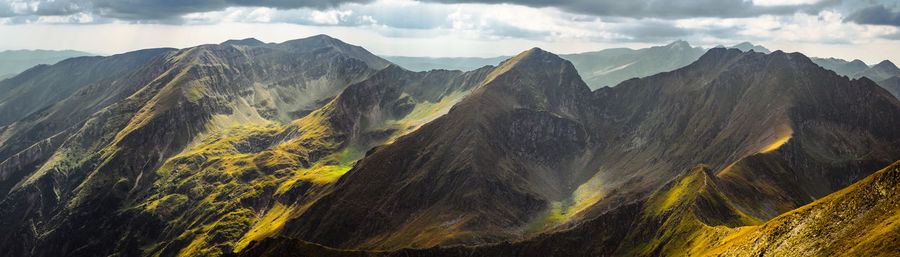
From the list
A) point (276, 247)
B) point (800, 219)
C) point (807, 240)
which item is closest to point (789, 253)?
point (807, 240)

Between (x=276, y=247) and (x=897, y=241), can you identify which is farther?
(x=276, y=247)

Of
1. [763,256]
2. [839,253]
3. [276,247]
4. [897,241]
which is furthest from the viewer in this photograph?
[276,247]

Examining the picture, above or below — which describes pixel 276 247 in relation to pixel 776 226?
below

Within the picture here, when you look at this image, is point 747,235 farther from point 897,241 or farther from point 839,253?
point 897,241

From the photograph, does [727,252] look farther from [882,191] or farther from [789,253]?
[882,191]

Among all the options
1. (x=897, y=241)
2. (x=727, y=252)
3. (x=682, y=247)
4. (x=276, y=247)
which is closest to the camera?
(x=897, y=241)

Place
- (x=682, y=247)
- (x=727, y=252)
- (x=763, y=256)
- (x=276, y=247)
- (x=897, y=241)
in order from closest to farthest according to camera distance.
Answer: (x=897, y=241) → (x=763, y=256) → (x=727, y=252) → (x=276, y=247) → (x=682, y=247)

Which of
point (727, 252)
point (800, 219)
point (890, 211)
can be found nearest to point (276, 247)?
point (727, 252)

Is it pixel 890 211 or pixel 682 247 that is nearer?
pixel 890 211

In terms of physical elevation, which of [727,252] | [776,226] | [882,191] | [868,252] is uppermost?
[882,191]
